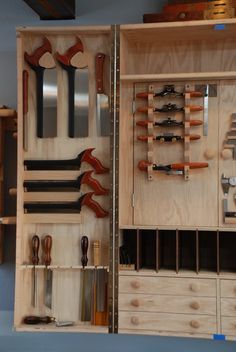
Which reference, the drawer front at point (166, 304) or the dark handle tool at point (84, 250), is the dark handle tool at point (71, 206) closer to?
the dark handle tool at point (84, 250)

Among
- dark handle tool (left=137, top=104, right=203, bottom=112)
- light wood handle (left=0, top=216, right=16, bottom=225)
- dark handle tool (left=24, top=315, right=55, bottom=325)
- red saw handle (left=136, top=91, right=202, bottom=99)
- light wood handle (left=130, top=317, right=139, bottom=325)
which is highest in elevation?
red saw handle (left=136, top=91, right=202, bottom=99)

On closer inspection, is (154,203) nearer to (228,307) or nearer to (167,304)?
(167,304)

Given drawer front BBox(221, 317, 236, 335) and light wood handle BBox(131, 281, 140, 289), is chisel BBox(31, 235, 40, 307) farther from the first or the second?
drawer front BBox(221, 317, 236, 335)

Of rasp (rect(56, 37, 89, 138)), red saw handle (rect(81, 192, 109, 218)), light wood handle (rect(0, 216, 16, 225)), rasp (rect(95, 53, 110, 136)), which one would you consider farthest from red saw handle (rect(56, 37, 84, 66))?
light wood handle (rect(0, 216, 16, 225))

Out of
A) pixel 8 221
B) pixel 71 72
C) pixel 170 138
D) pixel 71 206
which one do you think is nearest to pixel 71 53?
pixel 71 72

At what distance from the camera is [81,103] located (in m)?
2.60

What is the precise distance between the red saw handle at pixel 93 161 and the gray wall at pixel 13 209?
55 cm

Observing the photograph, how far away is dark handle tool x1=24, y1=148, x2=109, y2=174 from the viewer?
2555 mm

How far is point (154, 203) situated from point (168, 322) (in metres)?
0.61

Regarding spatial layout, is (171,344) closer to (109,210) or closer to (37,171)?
(109,210)

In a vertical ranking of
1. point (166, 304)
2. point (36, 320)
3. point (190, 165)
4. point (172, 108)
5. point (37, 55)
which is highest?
point (37, 55)

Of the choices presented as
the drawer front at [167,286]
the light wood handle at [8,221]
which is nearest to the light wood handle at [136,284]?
the drawer front at [167,286]

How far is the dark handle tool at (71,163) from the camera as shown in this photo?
2.55 m

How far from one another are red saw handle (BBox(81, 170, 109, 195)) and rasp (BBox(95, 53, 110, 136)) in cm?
23
